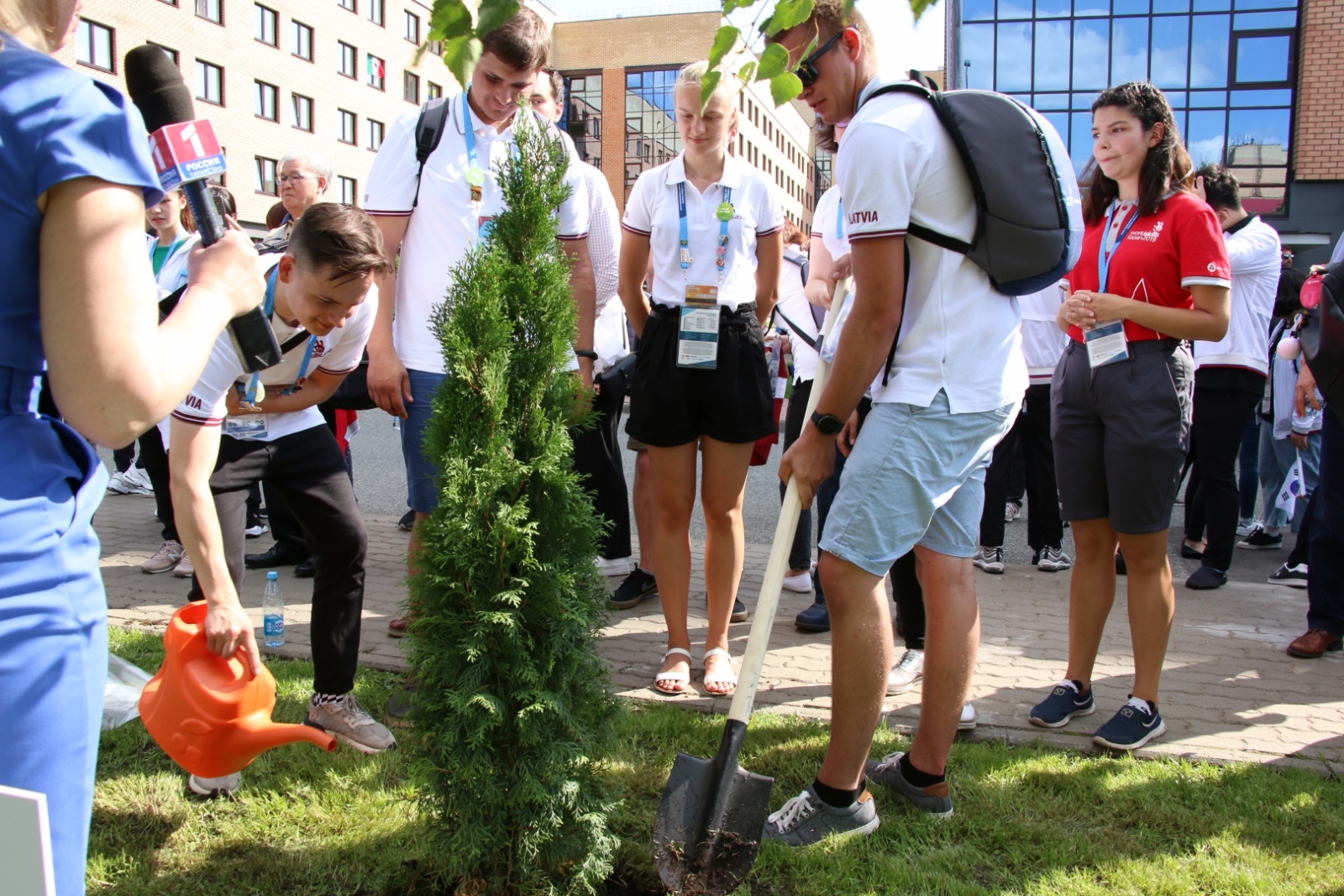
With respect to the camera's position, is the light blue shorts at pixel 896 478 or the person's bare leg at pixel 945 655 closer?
the light blue shorts at pixel 896 478

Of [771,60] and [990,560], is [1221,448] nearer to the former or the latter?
[990,560]

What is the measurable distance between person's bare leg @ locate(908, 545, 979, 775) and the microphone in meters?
2.01

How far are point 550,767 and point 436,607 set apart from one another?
0.46 m

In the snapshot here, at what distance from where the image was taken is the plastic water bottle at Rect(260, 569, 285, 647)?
4.38 metres

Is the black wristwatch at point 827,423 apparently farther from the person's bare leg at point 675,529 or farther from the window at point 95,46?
the window at point 95,46

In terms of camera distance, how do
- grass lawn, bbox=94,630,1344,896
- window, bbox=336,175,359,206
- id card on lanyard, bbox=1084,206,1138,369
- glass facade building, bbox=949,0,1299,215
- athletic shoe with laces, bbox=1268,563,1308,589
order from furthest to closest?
window, bbox=336,175,359,206 → glass facade building, bbox=949,0,1299,215 → athletic shoe with laces, bbox=1268,563,1308,589 → id card on lanyard, bbox=1084,206,1138,369 → grass lawn, bbox=94,630,1344,896

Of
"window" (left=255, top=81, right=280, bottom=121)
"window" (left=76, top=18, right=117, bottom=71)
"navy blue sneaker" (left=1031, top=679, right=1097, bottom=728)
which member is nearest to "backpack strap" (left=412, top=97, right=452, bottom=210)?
A: "navy blue sneaker" (left=1031, top=679, right=1097, bottom=728)

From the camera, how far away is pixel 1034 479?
6.56 metres

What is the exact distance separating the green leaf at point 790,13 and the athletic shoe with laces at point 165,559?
5123 mm

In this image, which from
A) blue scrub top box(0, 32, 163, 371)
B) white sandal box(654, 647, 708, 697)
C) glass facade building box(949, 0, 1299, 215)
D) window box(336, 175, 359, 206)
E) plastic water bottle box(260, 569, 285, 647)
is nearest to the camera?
blue scrub top box(0, 32, 163, 371)

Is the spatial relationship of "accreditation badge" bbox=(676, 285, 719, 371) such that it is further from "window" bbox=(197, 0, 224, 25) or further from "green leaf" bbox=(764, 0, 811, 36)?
"window" bbox=(197, 0, 224, 25)

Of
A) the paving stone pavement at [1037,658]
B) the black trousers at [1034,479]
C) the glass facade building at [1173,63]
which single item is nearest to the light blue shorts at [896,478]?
the paving stone pavement at [1037,658]

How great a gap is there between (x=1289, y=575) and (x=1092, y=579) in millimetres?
3494

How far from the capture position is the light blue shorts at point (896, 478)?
2.72 m
